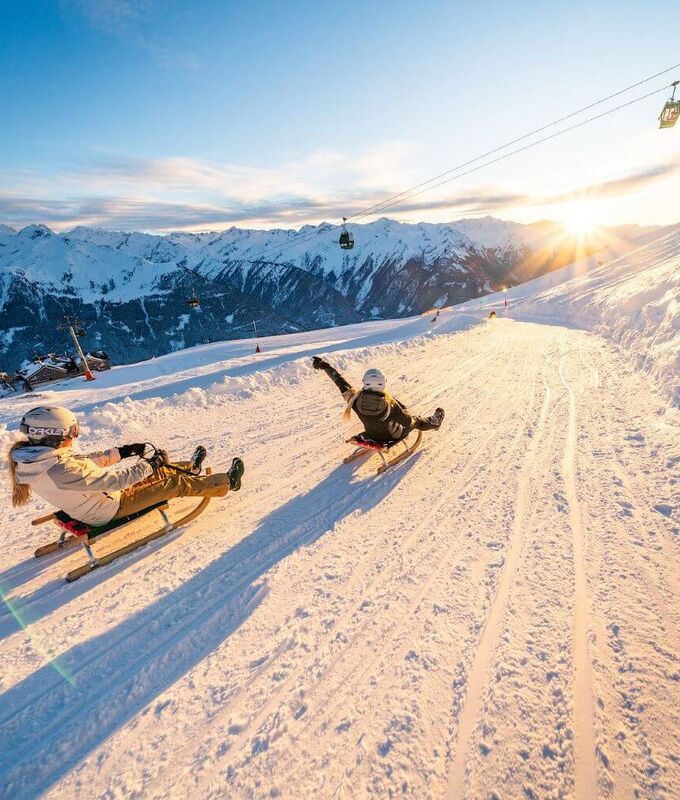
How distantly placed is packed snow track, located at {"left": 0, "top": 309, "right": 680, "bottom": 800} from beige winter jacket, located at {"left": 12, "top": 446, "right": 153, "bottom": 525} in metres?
0.84

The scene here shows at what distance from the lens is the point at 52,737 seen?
288 cm

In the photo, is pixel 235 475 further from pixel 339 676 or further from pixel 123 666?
pixel 339 676

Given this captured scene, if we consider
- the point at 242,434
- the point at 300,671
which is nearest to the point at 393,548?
the point at 300,671

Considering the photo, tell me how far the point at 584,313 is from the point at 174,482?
2484cm

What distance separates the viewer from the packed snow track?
2.57m

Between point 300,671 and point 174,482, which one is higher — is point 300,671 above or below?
below

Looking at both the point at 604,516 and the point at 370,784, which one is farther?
the point at 604,516

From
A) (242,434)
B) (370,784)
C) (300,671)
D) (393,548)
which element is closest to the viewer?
(370,784)

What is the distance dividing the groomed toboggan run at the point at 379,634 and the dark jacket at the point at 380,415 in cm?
62

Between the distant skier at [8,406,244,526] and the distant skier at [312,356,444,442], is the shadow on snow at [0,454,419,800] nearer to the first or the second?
the distant skier at [8,406,244,526]

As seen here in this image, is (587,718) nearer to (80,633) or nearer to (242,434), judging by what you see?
(80,633)

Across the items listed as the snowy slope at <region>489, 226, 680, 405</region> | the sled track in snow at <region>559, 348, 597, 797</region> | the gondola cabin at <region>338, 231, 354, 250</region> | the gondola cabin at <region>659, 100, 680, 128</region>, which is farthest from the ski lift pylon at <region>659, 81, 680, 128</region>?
the sled track in snow at <region>559, 348, 597, 797</region>

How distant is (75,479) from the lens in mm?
3967

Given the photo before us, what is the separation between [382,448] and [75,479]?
422cm
